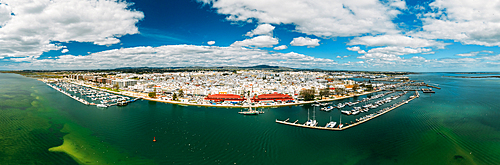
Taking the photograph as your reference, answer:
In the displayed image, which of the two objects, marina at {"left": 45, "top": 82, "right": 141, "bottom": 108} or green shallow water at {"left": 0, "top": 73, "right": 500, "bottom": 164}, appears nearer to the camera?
green shallow water at {"left": 0, "top": 73, "right": 500, "bottom": 164}

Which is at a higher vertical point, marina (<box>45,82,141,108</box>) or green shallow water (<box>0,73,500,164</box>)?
marina (<box>45,82,141,108</box>)

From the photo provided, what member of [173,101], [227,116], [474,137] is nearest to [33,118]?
[173,101]

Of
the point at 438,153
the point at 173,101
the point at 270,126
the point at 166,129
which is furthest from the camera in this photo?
the point at 173,101

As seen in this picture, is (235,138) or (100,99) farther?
(100,99)

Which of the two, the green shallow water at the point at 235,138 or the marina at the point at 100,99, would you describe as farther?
the marina at the point at 100,99

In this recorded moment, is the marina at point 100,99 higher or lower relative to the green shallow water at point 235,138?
higher

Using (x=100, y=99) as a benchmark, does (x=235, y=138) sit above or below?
below

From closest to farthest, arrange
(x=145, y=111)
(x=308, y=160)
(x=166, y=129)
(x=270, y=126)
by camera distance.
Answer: (x=308, y=160)
(x=166, y=129)
(x=270, y=126)
(x=145, y=111)

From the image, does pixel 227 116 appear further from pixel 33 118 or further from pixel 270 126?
pixel 33 118
